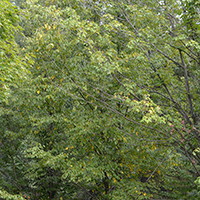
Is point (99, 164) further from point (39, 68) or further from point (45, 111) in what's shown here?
point (39, 68)

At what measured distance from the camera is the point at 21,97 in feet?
26.8

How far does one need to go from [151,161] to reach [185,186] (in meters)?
3.68

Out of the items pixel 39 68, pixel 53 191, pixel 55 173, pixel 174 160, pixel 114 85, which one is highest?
pixel 114 85

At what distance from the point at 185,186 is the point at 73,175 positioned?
6.17 meters

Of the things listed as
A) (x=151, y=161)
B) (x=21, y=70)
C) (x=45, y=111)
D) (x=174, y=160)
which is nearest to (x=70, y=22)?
(x=21, y=70)

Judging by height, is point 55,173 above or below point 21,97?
below

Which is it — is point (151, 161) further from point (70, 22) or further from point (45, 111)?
point (70, 22)

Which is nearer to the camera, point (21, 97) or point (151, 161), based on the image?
point (151, 161)

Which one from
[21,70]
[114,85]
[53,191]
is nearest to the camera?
[21,70]

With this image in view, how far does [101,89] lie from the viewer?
6938mm

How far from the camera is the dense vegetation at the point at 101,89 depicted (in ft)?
18.8

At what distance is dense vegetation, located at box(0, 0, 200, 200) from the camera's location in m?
5.73

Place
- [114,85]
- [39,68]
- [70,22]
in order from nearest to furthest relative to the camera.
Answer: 1. [70,22]
2. [114,85]
3. [39,68]

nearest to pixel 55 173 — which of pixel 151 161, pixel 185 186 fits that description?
pixel 151 161
